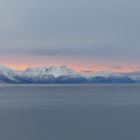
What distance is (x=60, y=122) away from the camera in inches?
2056

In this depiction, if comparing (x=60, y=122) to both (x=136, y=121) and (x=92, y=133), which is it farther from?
(x=92, y=133)

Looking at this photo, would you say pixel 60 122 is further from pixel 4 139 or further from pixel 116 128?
pixel 4 139

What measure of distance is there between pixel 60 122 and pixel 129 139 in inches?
626

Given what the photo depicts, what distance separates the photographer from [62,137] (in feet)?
129

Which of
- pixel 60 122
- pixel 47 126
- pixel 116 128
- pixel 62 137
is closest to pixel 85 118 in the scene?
pixel 60 122

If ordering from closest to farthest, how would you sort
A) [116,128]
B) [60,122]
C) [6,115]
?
[116,128] → [60,122] → [6,115]

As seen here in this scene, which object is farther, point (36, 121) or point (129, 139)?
point (36, 121)

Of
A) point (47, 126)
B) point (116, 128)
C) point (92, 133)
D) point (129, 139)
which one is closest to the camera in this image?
point (129, 139)

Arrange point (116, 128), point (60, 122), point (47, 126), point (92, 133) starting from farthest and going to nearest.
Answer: point (60, 122) → point (47, 126) → point (116, 128) → point (92, 133)

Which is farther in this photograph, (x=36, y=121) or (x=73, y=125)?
(x=36, y=121)

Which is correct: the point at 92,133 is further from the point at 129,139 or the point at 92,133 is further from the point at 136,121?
the point at 136,121

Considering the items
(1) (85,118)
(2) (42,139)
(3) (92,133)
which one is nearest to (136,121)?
(1) (85,118)

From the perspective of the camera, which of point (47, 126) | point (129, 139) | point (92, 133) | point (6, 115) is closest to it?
Answer: point (129, 139)

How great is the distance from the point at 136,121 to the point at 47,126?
9.74 meters
